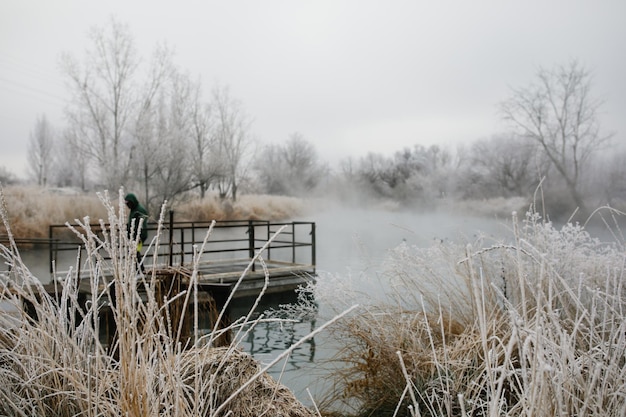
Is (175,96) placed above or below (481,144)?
above

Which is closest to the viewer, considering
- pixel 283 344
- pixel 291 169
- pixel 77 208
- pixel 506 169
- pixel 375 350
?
pixel 375 350

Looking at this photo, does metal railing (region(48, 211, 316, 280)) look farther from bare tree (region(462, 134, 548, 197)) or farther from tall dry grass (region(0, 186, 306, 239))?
bare tree (region(462, 134, 548, 197))

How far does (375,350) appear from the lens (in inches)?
95.0

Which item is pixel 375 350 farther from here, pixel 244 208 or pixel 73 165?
pixel 73 165

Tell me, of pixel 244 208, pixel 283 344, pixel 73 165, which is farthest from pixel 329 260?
pixel 73 165

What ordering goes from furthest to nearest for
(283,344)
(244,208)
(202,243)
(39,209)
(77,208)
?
1. (244,208)
2. (77,208)
3. (39,209)
4. (283,344)
5. (202,243)

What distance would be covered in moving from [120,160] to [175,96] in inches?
125

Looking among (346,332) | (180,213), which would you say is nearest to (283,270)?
(346,332)

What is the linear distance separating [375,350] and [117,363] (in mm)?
1418

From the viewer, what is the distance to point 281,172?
1752cm

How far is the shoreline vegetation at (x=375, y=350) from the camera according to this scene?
0.98 m

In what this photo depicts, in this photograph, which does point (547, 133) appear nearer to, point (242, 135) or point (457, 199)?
point (457, 199)

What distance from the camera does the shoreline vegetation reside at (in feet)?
3.22

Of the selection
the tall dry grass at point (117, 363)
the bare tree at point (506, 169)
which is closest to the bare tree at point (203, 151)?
the bare tree at point (506, 169)
